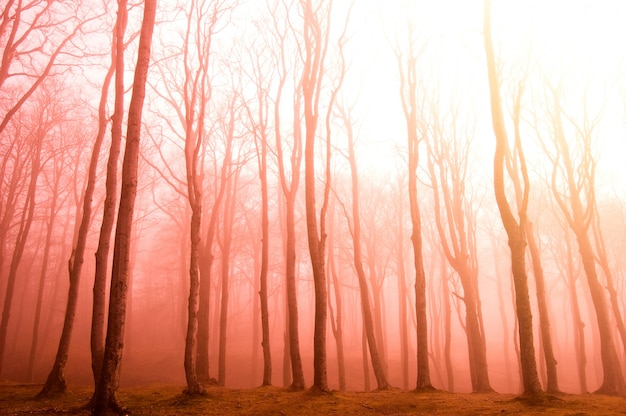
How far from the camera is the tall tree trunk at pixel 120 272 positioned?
5527 millimetres

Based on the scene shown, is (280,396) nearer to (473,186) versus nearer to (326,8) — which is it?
(326,8)

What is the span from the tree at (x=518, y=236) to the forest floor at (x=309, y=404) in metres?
0.55

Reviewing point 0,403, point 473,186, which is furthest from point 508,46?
point 0,403

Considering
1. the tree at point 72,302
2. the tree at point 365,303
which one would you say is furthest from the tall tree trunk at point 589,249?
the tree at point 72,302

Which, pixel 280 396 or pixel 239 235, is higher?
pixel 239 235

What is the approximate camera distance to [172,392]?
355 inches

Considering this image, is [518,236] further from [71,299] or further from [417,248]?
[71,299]

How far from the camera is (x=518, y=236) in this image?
7.04 metres

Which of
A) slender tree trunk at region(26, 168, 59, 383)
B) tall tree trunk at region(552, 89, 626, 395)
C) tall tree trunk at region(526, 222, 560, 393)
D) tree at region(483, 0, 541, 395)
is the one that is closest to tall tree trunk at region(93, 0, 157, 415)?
tree at region(483, 0, 541, 395)

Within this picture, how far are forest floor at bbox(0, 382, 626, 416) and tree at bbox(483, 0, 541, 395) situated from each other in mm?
551

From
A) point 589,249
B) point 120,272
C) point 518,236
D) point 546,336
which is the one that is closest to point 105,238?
point 120,272

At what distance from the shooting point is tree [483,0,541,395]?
654 centimetres

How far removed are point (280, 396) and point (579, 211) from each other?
31.5 ft

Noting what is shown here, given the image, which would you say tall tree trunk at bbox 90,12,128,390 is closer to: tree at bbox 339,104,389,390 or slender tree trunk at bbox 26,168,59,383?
tree at bbox 339,104,389,390
